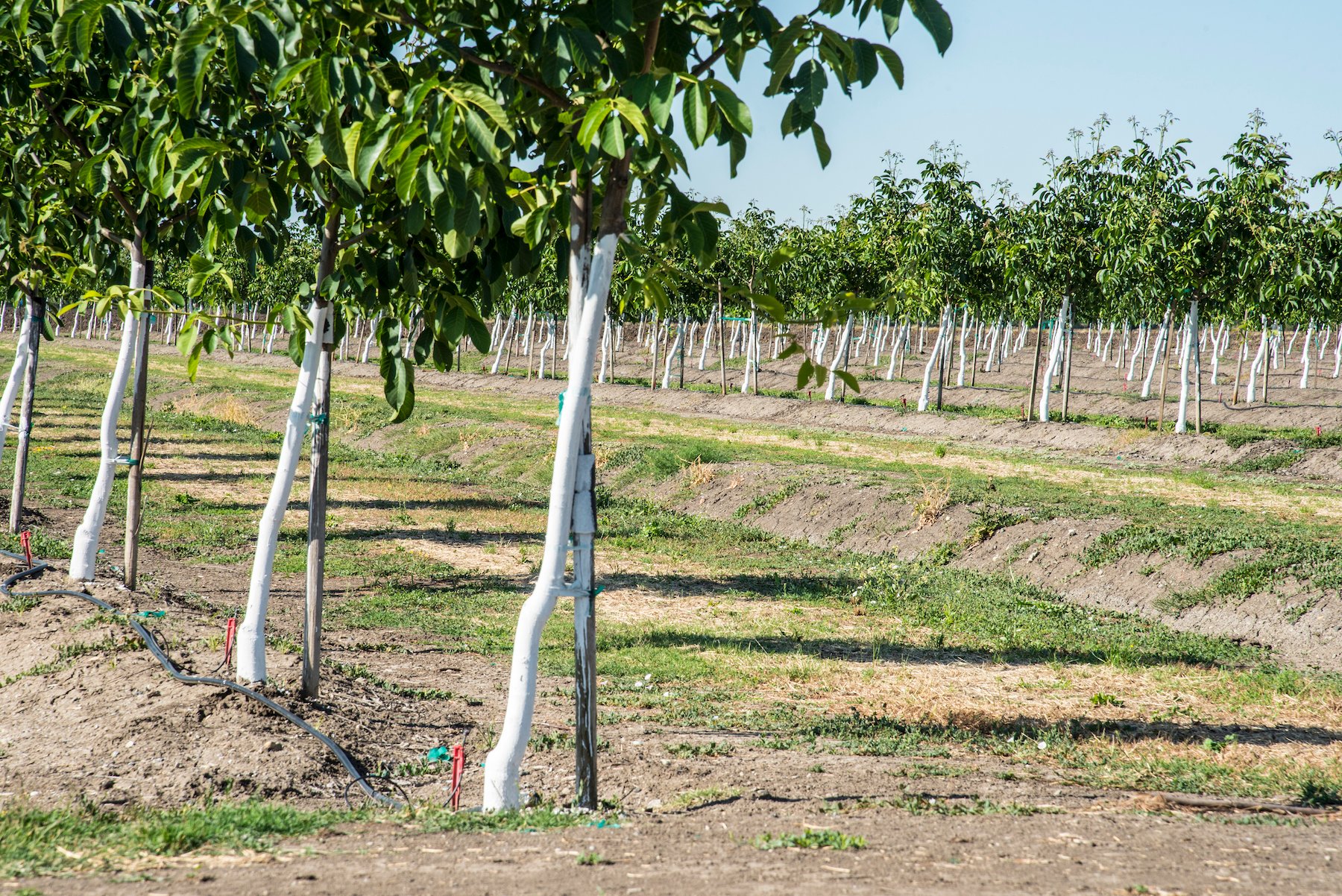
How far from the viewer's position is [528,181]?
15.2ft

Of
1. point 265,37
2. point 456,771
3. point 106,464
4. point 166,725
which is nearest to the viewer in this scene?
point 265,37

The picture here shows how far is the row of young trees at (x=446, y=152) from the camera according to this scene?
3.82 meters

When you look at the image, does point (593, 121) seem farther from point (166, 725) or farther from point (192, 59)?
point (166, 725)

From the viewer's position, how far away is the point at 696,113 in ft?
11.6

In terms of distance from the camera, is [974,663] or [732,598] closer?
[974,663]

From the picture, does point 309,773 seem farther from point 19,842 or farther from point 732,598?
point 732,598

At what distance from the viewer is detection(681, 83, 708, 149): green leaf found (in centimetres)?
348

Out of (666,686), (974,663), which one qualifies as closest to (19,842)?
(666,686)

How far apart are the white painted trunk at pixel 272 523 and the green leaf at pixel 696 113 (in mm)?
3467

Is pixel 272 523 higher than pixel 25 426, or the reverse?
pixel 272 523

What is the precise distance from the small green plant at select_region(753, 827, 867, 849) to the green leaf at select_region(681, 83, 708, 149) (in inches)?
103

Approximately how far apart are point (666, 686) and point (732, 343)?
2448 inches

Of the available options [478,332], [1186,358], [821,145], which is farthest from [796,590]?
[1186,358]

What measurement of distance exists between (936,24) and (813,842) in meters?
2.99
